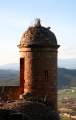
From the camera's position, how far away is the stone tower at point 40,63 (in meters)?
19.0

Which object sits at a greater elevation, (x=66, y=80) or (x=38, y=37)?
(x=38, y=37)

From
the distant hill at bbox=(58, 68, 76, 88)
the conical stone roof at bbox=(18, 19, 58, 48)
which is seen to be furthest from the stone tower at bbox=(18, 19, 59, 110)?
the distant hill at bbox=(58, 68, 76, 88)

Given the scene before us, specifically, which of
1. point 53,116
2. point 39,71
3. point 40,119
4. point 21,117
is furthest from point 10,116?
point 39,71

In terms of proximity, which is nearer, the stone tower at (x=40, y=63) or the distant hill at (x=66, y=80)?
the stone tower at (x=40, y=63)

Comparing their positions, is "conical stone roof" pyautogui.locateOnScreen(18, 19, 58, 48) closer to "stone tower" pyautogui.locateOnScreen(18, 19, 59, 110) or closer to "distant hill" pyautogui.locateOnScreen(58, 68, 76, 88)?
"stone tower" pyautogui.locateOnScreen(18, 19, 59, 110)

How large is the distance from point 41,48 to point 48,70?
3.79ft

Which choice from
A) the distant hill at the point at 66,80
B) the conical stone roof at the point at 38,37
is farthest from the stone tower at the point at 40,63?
the distant hill at the point at 66,80

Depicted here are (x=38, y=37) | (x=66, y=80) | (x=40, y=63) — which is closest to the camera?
(x=40, y=63)

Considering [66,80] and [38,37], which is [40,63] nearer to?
[38,37]

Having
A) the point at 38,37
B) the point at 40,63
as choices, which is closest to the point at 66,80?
the point at 38,37

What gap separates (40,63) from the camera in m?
18.9

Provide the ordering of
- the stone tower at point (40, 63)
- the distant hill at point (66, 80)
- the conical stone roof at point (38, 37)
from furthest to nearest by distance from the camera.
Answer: the distant hill at point (66, 80)
the conical stone roof at point (38, 37)
the stone tower at point (40, 63)

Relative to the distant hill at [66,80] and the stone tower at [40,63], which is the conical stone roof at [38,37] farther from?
the distant hill at [66,80]

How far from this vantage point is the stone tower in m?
19.0
